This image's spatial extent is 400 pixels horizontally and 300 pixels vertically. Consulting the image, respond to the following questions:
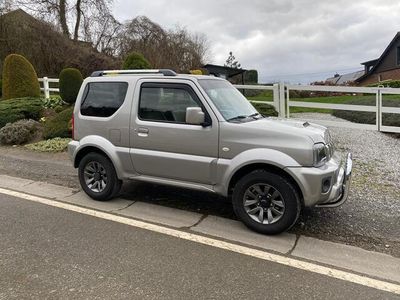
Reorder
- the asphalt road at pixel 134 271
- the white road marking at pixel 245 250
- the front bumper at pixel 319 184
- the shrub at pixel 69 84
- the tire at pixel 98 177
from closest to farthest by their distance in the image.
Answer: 1. the asphalt road at pixel 134 271
2. the white road marking at pixel 245 250
3. the front bumper at pixel 319 184
4. the tire at pixel 98 177
5. the shrub at pixel 69 84

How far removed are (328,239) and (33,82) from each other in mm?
13354

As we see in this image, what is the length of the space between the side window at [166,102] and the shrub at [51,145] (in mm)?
4924

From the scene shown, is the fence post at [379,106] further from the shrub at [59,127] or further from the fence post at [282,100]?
the shrub at [59,127]

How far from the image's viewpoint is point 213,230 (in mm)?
4832

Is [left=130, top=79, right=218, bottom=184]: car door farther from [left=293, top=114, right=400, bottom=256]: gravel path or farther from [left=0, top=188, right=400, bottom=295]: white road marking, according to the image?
[left=293, top=114, right=400, bottom=256]: gravel path

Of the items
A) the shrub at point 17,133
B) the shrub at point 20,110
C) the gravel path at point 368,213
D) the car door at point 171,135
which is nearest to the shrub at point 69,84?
the shrub at point 20,110

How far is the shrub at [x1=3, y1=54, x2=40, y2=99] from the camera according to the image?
14.6 metres

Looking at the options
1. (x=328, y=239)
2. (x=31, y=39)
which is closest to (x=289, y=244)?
(x=328, y=239)

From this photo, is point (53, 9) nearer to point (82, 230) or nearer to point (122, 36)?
point (122, 36)

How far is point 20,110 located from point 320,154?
10.5 meters

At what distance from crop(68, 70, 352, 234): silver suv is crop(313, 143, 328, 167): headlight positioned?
0.01 meters

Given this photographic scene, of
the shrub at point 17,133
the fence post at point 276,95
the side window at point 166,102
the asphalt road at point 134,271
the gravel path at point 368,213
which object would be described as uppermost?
the fence post at point 276,95

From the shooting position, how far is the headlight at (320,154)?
445cm

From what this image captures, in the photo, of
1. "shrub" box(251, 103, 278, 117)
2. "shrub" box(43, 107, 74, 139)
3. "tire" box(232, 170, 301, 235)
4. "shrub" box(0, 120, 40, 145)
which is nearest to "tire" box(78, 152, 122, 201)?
"tire" box(232, 170, 301, 235)
